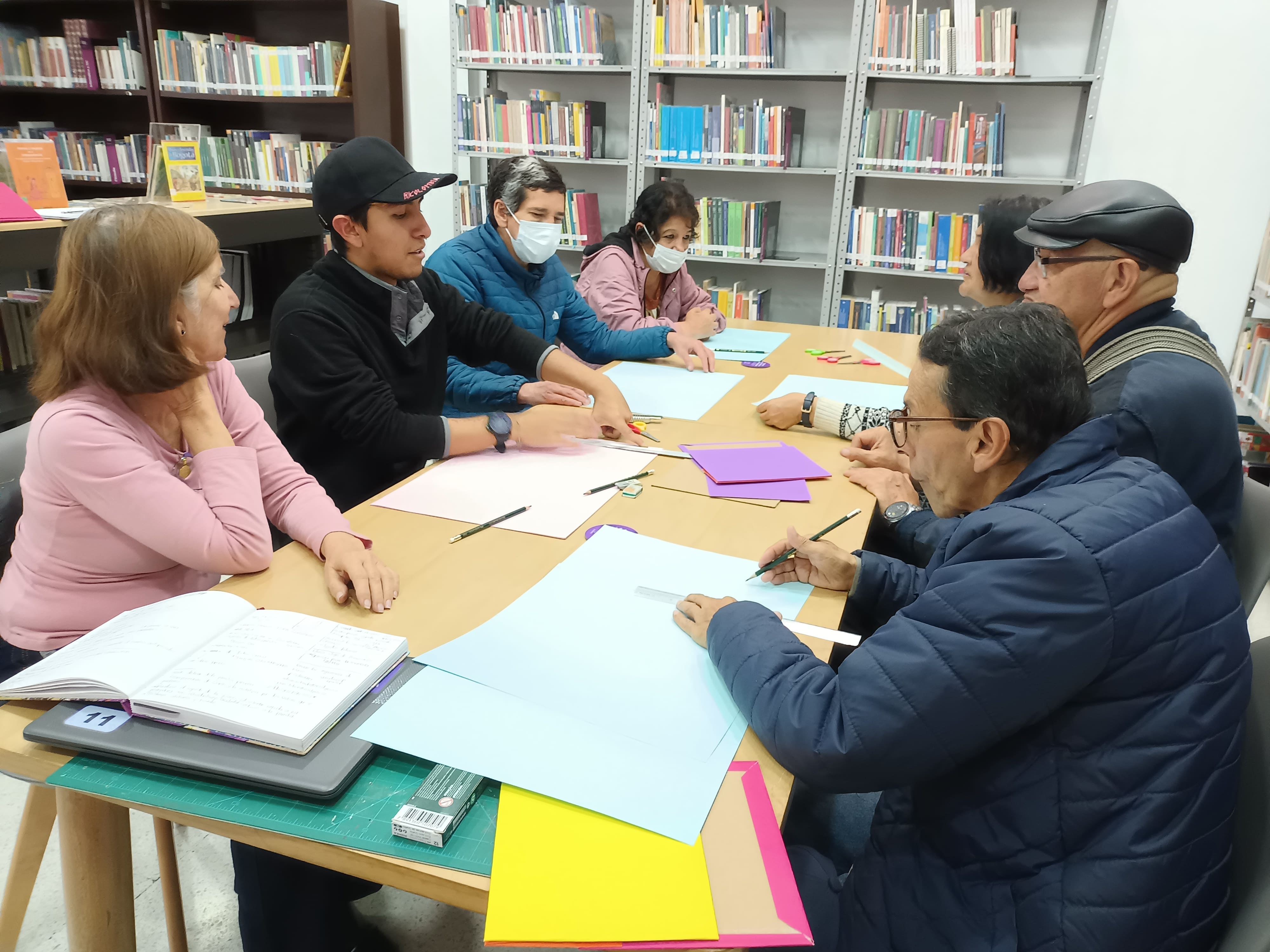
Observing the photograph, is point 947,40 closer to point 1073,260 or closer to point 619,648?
point 1073,260

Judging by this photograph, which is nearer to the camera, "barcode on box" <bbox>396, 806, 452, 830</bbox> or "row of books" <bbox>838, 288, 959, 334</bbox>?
"barcode on box" <bbox>396, 806, 452, 830</bbox>

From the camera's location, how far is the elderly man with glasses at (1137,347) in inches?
→ 52.9

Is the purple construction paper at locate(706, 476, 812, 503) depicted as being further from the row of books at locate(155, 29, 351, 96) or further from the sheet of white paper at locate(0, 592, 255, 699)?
the row of books at locate(155, 29, 351, 96)

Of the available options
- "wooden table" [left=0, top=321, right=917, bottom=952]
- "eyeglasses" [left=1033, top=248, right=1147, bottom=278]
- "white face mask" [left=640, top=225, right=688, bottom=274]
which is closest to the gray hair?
"white face mask" [left=640, top=225, right=688, bottom=274]

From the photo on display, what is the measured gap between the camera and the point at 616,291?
292 cm

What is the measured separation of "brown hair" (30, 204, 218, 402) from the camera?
1140 millimetres

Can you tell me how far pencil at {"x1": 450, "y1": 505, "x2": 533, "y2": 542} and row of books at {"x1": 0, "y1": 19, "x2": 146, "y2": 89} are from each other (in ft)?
15.3

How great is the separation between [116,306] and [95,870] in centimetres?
71

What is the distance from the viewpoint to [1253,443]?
142 inches

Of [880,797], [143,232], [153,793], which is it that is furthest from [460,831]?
[143,232]

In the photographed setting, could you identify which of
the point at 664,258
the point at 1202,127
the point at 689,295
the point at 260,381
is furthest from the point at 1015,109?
the point at 260,381

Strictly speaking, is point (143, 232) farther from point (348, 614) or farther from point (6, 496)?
point (348, 614)

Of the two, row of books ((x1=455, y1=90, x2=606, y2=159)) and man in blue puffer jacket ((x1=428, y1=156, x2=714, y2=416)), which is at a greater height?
row of books ((x1=455, y1=90, x2=606, y2=159))

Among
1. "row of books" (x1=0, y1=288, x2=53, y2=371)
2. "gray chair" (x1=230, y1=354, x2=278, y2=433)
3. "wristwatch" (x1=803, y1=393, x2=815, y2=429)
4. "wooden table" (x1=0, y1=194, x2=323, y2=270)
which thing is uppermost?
"wooden table" (x1=0, y1=194, x2=323, y2=270)
